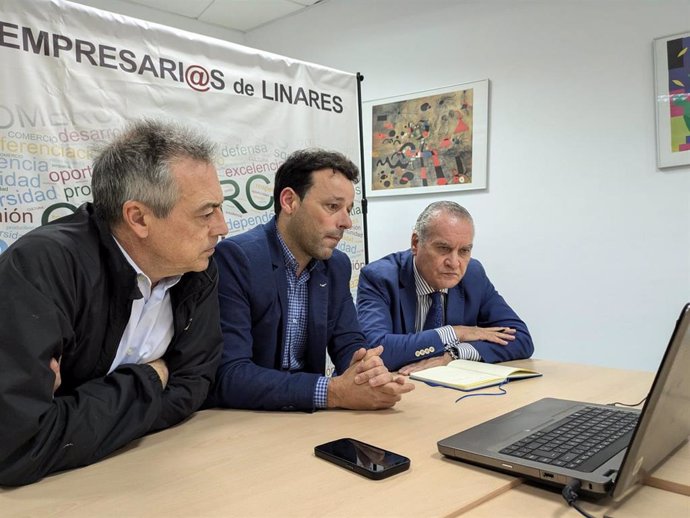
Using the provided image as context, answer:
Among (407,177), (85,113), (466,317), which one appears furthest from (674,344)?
(407,177)

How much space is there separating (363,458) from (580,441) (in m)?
0.38

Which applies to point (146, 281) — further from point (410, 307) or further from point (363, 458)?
point (410, 307)

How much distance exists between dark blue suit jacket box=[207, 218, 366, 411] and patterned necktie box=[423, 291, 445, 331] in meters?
0.47

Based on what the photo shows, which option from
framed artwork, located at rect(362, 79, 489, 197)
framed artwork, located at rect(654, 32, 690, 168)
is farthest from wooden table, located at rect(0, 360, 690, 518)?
framed artwork, located at rect(362, 79, 489, 197)

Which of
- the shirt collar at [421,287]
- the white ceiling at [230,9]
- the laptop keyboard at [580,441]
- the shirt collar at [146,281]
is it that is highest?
the white ceiling at [230,9]

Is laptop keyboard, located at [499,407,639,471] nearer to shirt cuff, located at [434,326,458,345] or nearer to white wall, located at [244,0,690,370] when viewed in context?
shirt cuff, located at [434,326,458,345]

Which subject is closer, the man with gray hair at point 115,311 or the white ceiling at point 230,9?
the man with gray hair at point 115,311

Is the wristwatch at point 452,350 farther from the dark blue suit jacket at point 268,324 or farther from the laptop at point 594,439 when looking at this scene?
the laptop at point 594,439

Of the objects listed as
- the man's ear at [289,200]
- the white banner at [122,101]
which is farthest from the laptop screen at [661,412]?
the white banner at [122,101]

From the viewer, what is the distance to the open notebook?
4.94 ft

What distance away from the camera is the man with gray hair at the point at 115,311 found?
0.93m

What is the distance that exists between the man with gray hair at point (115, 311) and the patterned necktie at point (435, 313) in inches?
40.9

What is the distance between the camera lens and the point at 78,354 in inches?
44.3

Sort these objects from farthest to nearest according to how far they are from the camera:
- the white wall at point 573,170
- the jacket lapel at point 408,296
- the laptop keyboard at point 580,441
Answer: the white wall at point 573,170, the jacket lapel at point 408,296, the laptop keyboard at point 580,441
